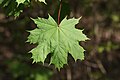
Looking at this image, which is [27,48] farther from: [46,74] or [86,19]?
[86,19]

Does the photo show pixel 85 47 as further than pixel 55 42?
Yes

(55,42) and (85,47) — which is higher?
(55,42)

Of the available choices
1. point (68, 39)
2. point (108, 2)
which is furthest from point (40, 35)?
point (108, 2)

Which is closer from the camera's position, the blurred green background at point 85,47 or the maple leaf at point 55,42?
the maple leaf at point 55,42

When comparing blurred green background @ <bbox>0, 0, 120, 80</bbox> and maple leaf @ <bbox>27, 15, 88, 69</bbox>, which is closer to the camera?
maple leaf @ <bbox>27, 15, 88, 69</bbox>
